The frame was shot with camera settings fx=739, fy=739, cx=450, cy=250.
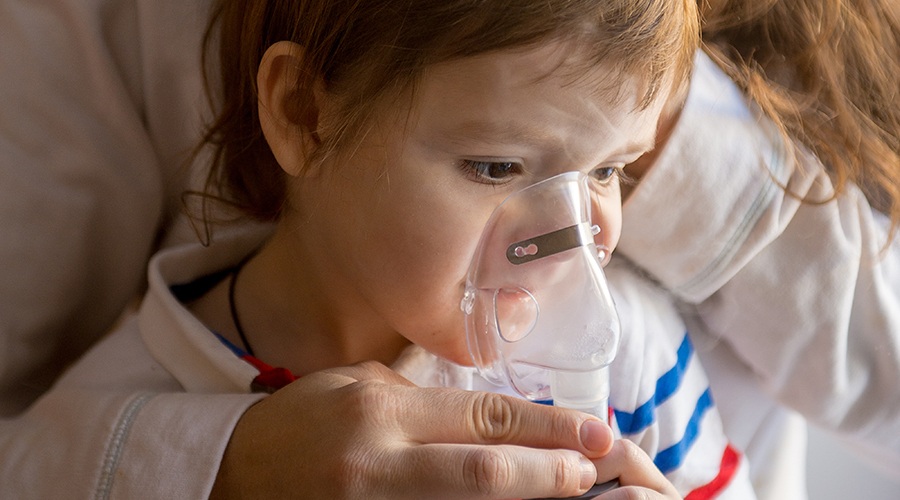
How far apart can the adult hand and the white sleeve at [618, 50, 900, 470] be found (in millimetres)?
389

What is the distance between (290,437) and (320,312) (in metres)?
0.28

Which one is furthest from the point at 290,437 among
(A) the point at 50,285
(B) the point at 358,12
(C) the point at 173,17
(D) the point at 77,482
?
(C) the point at 173,17

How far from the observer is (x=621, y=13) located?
0.69m

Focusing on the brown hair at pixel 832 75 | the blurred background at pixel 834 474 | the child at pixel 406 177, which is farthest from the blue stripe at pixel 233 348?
the blurred background at pixel 834 474

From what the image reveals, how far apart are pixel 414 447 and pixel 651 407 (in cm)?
43

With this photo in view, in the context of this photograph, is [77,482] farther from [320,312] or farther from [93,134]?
[93,134]

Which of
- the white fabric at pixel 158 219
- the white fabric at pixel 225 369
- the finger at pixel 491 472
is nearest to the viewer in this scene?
the finger at pixel 491 472

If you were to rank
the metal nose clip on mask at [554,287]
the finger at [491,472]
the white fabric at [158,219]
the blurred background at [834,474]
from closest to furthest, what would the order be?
1. the finger at [491,472]
2. the metal nose clip on mask at [554,287]
3. the white fabric at [158,219]
4. the blurred background at [834,474]

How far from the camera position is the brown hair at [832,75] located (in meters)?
0.98

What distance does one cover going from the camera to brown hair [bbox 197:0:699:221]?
2.20 ft

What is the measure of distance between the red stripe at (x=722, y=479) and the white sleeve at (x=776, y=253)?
13 cm

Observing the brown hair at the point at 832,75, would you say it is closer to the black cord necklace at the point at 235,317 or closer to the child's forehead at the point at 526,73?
the child's forehead at the point at 526,73

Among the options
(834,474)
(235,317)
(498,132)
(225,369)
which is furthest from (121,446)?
(834,474)

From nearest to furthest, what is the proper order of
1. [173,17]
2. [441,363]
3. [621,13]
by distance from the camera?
[621,13] < [441,363] < [173,17]
